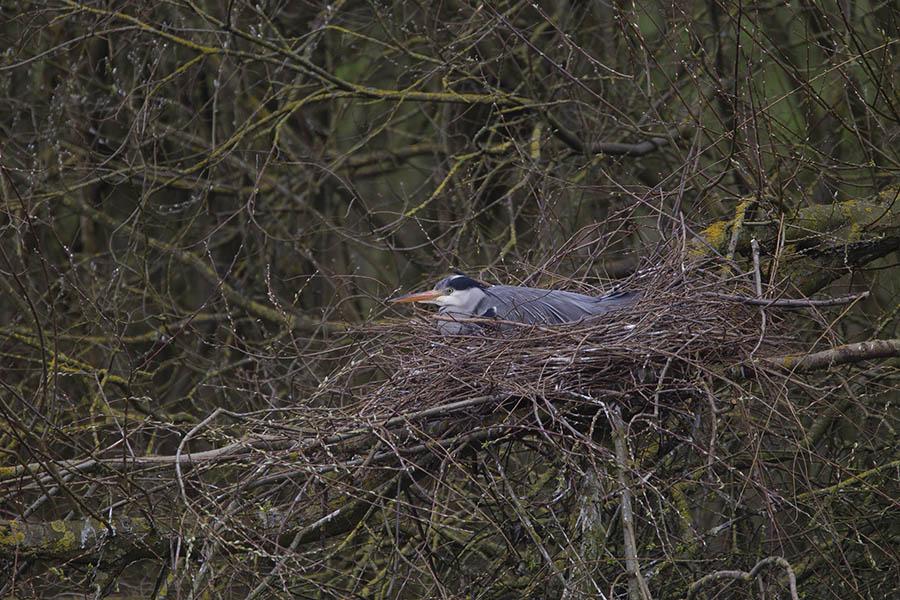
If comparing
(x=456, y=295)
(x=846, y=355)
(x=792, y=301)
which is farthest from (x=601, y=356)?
(x=456, y=295)

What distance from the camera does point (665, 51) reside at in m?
6.71

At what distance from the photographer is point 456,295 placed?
5215mm

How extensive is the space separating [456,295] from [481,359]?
1.17m

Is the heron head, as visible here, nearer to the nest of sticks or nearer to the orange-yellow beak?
the orange-yellow beak

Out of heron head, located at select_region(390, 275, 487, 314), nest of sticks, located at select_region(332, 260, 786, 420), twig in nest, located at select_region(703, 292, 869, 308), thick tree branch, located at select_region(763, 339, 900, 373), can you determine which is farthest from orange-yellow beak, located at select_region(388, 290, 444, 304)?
thick tree branch, located at select_region(763, 339, 900, 373)

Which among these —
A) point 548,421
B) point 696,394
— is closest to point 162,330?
point 548,421

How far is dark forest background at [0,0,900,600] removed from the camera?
3.63 m

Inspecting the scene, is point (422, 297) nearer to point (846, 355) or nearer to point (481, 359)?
point (481, 359)

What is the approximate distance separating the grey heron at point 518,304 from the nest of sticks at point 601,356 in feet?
1.02

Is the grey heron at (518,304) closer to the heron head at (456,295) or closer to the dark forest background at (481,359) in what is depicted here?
the heron head at (456,295)

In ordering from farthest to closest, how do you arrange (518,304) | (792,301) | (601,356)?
(518,304) < (601,356) < (792,301)

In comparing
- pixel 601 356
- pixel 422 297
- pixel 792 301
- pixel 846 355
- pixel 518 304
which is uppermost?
pixel 792 301

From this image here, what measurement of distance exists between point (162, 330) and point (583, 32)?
301 cm

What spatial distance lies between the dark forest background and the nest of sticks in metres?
0.03
